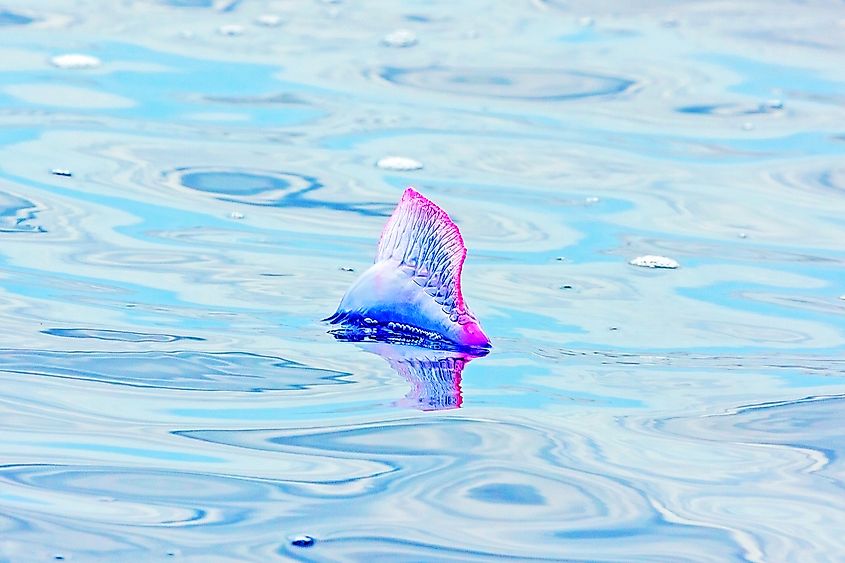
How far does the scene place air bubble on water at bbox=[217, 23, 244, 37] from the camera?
676 centimetres

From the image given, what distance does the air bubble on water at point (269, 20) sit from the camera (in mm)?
6984

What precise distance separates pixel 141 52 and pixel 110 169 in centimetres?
160

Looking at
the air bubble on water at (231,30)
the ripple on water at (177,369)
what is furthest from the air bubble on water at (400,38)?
the ripple on water at (177,369)

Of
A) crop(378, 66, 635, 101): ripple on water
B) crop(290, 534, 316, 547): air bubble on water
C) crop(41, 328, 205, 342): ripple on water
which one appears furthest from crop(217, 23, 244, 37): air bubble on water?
crop(290, 534, 316, 547): air bubble on water

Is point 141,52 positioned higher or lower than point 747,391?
higher

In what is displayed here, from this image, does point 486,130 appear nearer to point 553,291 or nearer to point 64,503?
point 553,291

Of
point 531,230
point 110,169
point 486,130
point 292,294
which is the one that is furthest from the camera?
point 486,130

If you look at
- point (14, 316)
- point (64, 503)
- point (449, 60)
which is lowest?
point (64, 503)

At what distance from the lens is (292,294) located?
3.70 meters

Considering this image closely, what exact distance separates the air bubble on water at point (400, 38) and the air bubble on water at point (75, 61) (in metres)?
1.46

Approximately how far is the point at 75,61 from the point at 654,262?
3271 mm

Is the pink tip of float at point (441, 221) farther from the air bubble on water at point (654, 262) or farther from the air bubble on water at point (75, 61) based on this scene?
the air bubble on water at point (75, 61)

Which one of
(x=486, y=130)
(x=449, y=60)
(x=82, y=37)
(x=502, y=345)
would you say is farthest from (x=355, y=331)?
(x=82, y=37)

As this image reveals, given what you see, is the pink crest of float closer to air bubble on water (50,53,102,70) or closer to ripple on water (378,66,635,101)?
ripple on water (378,66,635,101)
